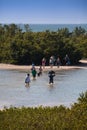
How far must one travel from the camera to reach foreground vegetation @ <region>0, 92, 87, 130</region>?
10.7m

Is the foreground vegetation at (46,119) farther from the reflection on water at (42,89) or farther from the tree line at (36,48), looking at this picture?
the tree line at (36,48)

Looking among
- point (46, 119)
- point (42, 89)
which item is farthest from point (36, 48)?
point (46, 119)

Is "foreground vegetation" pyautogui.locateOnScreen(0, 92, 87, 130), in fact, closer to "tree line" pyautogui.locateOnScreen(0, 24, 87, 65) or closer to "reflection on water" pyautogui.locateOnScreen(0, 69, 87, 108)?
"reflection on water" pyautogui.locateOnScreen(0, 69, 87, 108)

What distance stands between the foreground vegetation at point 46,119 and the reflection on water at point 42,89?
23.4 feet

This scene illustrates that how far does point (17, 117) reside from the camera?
1169 centimetres

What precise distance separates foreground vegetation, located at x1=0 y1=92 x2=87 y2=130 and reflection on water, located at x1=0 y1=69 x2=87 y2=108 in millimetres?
7130

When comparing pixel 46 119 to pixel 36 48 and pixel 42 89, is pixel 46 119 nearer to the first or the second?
pixel 42 89

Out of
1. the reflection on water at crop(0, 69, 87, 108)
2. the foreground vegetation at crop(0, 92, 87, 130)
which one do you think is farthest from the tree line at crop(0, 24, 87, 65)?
the foreground vegetation at crop(0, 92, 87, 130)

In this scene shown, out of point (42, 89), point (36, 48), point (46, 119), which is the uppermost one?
point (46, 119)

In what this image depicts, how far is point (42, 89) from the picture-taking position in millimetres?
24719

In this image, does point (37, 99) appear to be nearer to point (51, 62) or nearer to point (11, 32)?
point (51, 62)

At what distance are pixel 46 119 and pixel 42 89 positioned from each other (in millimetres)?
13297

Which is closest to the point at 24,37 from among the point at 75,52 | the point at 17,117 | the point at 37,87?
the point at 75,52

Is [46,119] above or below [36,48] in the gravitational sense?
above
